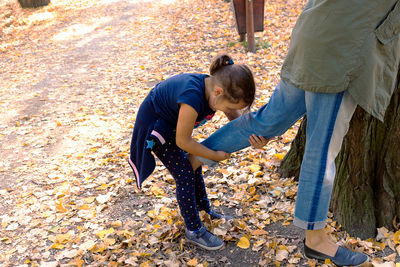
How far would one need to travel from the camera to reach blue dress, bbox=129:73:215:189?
6.77 feet

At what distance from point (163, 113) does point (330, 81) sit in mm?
956

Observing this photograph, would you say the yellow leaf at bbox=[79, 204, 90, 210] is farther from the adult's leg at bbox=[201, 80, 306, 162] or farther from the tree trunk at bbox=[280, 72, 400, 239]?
the tree trunk at bbox=[280, 72, 400, 239]

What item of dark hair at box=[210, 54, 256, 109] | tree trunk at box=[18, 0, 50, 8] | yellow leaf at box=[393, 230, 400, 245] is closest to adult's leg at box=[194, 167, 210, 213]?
dark hair at box=[210, 54, 256, 109]

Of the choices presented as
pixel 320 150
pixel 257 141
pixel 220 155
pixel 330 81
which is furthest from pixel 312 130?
pixel 220 155

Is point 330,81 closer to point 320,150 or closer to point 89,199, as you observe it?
point 320,150

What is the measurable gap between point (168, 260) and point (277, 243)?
28.0 inches

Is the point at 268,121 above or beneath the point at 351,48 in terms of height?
beneath

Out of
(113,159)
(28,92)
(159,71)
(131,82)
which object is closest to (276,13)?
(159,71)

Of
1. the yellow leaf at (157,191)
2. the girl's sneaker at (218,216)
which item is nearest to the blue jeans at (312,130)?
the girl's sneaker at (218,216)

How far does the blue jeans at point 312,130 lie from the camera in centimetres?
181

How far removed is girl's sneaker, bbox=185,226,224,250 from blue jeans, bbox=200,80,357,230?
2.02 ft

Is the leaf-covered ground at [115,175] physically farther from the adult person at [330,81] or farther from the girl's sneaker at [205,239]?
the adult person at [330,81]

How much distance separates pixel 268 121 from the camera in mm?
2141

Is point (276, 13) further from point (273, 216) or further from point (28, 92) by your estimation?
point (273, 216)
